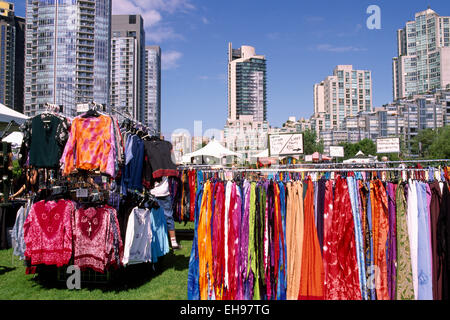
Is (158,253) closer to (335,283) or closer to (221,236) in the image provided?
(221,236)

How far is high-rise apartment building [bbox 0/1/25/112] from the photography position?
9044 centimetres

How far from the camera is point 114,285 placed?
443cm

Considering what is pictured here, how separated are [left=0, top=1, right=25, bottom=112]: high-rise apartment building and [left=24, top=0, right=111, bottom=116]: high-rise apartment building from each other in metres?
19.5

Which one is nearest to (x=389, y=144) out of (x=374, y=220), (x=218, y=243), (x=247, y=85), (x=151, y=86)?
(x=374, y=220)

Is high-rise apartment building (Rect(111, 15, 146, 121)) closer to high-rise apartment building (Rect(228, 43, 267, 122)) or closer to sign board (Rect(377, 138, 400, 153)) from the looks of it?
high-rise apartment building (Rect(228, 43, 267, 122))

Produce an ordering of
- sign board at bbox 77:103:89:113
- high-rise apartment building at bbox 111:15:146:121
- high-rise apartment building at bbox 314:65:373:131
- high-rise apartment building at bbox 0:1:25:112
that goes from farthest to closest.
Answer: high-rise apartment building at bbox 314:65:373:131 < high-rise apartment building at bbox 111:15:146:121 < high-rise apartment building at bbox 0:1:25:112 < sign board at bbox 77:103:89:113

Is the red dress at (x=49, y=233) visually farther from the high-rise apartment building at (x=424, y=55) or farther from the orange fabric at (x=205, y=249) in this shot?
the high-rise apartment building at (x=424, y=55)

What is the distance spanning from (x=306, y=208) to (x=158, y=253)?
7.73 ft

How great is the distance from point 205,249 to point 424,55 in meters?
130

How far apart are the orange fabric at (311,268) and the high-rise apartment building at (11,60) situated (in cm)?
10326

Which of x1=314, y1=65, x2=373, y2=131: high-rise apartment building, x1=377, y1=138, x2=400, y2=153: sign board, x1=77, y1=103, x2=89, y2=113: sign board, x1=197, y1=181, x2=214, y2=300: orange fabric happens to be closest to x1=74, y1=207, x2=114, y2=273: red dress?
x1=197, y1=181, x2=214, y2=300: orange fabric

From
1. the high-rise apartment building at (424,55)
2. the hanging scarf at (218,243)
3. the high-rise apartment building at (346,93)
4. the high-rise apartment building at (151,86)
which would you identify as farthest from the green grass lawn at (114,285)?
the high-rise apartment building at (346,93)

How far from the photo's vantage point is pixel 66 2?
254 feet

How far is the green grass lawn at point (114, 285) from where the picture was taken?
4051 mm
